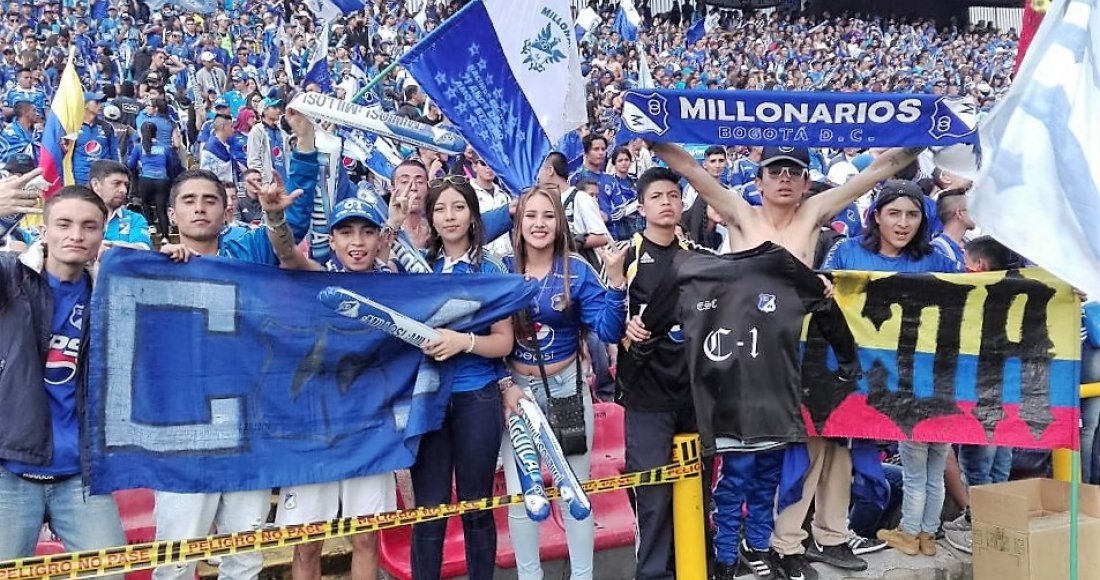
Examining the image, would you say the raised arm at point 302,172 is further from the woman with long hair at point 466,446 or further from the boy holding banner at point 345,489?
the woman with long hair at point 466,446

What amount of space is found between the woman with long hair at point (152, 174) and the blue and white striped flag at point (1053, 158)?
9.09 m

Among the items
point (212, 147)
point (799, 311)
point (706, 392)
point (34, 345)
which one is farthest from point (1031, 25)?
point (212, 147)

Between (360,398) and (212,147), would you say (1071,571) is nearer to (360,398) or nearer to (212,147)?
(360,398)

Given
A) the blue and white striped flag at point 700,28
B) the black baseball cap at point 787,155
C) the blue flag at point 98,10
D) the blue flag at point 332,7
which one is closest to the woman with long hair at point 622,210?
the blue flag at point 332,7

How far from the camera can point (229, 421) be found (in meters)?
3.73

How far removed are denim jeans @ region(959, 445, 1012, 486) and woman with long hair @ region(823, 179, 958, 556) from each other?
435 millimetres

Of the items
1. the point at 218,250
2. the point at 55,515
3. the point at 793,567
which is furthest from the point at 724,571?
the point at 55,515

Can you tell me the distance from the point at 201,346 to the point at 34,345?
0.64 metres

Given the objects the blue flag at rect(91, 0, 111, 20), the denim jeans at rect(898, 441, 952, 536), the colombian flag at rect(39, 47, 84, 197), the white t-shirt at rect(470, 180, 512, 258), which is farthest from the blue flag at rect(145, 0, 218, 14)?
the denim jeans at rect(898, 441, 952, 536)

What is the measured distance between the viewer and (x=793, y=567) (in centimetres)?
438

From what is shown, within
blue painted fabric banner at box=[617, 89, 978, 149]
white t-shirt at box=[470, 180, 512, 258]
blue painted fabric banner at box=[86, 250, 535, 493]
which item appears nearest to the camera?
blue painted fabric banner at box=[86, 250, 535, 493]

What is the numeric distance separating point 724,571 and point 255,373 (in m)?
2.28

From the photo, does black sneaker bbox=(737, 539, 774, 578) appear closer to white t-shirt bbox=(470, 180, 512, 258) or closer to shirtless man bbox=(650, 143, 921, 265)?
shirtless man bbox=(650, 143, 921, 265)

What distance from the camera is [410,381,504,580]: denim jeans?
379cm
